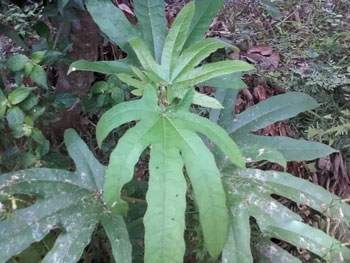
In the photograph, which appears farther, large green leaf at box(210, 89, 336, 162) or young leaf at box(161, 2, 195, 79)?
large green leaf at box(210, 89, 336, 162)

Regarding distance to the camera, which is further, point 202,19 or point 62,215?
point 202,19

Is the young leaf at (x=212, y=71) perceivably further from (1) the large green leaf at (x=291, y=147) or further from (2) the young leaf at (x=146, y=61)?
(1) the large green leaf at (x=291, y=147)

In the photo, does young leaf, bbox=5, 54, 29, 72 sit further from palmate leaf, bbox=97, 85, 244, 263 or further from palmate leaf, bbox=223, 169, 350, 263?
palmate leaf, bbox=223, 169, 350, 263

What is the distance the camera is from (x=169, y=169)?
1.02m

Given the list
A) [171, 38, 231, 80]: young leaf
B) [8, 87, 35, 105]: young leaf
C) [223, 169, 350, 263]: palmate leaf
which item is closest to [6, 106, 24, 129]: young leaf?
[8, 87, 35, 105]: young leaf

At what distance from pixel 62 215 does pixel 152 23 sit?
529 mm

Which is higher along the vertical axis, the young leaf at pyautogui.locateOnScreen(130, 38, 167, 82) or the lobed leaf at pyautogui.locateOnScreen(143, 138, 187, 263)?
the young leaf at pyautogui.locateOnScreen(130, 38, 167, 82)

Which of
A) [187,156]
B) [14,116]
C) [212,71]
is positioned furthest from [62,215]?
[212,71]

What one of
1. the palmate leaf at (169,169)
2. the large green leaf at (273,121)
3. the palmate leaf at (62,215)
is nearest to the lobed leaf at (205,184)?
the palmate leaf at (169,169)

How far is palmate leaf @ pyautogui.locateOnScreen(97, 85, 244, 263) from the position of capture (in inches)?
39.4

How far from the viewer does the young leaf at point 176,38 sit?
3.95ft

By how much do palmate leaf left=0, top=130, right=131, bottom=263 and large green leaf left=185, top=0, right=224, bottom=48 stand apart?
0.41 meters

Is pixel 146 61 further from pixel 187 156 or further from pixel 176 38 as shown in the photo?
pixel 187 156

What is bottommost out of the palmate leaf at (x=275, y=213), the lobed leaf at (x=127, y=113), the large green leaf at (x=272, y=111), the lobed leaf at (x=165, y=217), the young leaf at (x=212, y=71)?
the palmate leaf at (x=275, y=213)
